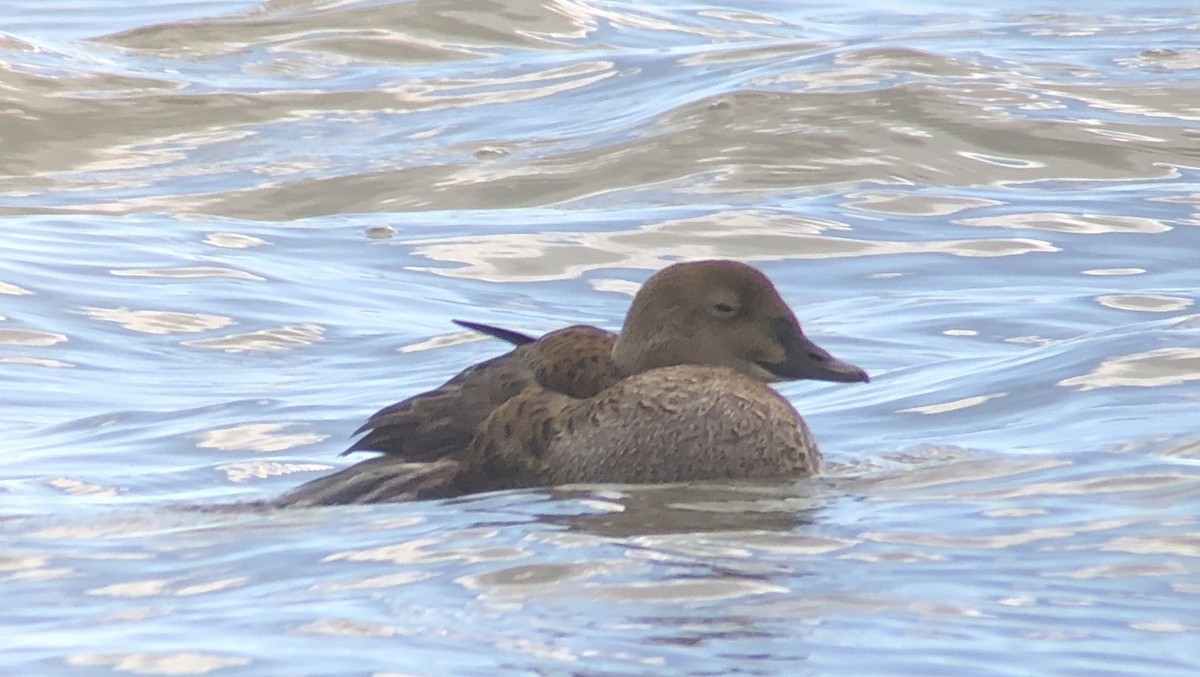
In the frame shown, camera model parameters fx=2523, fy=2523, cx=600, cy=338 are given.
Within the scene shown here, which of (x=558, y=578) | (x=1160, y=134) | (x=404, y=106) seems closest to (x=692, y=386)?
(x=558, y=578)

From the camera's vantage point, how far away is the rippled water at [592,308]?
5609mm

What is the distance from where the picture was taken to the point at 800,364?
7590mm

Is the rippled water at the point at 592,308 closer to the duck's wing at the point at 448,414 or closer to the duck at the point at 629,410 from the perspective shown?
the duck at the point at 629,410

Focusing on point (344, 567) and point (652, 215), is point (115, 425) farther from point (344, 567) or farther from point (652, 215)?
point (652, 215)

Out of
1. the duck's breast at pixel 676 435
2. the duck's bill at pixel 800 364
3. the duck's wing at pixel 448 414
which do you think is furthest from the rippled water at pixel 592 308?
the duck's wing at pixel 448 414

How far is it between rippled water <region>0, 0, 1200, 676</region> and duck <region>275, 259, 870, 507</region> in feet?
0.53

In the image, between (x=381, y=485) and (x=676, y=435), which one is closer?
(x=676, y=435)

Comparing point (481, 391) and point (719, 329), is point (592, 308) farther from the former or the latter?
point (481, 391)

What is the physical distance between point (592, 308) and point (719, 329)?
15.0ft

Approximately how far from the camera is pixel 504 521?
6.61 meters

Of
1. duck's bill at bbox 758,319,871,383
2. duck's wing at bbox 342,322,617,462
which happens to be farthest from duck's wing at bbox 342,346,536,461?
duck's bill at bbox 758,319,871,383

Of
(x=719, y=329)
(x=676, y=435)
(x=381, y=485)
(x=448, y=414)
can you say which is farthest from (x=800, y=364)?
(x=381, y=485)

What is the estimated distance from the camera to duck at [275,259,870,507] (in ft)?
23.2

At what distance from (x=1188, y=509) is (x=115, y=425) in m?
4.21
